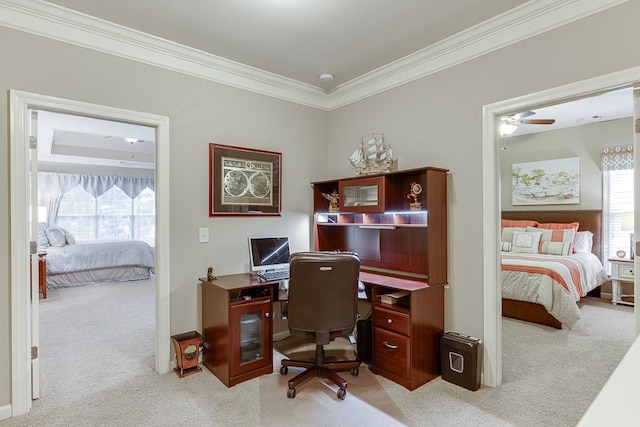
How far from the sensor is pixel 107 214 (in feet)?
27.2

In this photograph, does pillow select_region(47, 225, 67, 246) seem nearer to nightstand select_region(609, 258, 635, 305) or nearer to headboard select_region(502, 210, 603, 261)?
headboard select_region(502, 210, 603, 261)

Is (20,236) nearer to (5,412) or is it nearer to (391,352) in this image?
(5,412)

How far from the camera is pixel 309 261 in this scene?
2404mm

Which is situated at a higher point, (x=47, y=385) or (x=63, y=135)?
(x=63, y=135)

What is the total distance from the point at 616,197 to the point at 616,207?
148 millimetres

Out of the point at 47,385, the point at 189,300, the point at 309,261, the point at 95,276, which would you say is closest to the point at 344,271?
the point at 309,261

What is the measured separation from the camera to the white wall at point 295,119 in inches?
88.2

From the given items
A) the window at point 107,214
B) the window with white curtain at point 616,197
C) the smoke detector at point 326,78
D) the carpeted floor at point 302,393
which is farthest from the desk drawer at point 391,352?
the window at point 107,214

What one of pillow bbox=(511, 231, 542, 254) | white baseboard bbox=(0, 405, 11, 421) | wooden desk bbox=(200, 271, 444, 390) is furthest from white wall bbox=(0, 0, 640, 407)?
pillow bbox=(511, 231, 542, 254)

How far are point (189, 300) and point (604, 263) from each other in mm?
5841

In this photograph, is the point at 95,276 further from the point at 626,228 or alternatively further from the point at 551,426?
the point at 626,228

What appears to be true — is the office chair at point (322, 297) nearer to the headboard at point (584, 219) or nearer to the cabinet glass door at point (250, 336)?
the cabinet glass door at point (250, 336)

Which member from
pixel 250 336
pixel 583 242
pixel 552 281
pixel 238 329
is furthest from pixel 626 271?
pixel 238 329

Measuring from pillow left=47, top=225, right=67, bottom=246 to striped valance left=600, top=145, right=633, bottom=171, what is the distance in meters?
9.26
